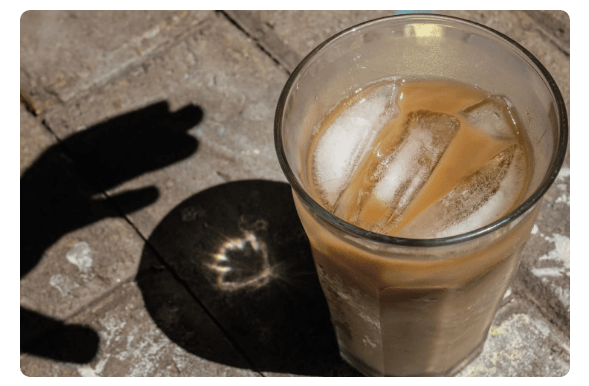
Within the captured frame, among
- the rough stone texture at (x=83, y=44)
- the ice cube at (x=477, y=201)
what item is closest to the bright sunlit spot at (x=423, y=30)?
the ice cube at (x=477, y=201)

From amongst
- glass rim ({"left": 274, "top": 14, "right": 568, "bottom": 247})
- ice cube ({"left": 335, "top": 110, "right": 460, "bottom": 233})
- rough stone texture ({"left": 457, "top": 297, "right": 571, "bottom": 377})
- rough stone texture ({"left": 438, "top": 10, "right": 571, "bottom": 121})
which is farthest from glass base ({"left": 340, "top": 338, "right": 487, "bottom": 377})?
rough stone texture ({"left": 438, "top": 10, "right": 571, "bottom": 121})

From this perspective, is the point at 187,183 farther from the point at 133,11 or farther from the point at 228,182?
the point at 133,11

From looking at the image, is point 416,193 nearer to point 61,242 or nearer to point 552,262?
point 552,262

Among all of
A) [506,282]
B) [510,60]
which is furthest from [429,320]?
[510,60]

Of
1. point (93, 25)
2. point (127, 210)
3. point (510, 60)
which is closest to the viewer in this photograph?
point (510, 60)

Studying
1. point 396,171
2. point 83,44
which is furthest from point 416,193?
point 83,44

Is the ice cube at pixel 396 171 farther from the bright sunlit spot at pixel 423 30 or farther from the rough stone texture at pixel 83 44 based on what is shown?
the rough stone texture at pixel 83 44
